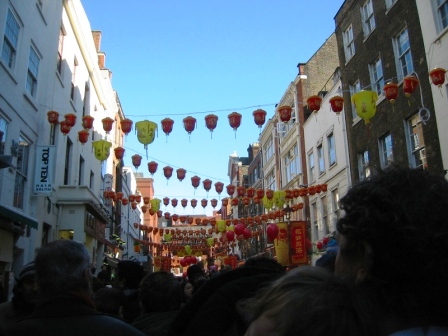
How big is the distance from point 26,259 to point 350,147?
14486 mm

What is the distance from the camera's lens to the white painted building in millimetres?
13227

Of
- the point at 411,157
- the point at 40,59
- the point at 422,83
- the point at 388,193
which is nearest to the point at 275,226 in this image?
the point at 411,157

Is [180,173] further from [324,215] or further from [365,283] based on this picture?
[365,283]

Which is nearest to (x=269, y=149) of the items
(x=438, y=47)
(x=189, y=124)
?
(x=189, y=124)

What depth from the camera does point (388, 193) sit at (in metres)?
1.56

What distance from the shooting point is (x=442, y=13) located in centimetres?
1367

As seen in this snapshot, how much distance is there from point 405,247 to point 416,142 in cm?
1487

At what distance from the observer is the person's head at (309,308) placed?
1240 millimetres

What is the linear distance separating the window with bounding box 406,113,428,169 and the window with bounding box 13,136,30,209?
42.2 feet

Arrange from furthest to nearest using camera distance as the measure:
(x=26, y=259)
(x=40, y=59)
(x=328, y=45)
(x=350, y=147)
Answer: (x=328, y=45) → (x=350, y=147) → (x=40, y=59) → (x=26, y=259)

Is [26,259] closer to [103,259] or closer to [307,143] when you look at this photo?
[103,259]

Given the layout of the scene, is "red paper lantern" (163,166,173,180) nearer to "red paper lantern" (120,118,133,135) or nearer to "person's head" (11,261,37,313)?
"red paper lantern" (120,118,133,135)

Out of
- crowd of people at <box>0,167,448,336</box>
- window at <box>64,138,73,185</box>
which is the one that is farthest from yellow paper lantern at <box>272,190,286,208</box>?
crowd of people at <box>0,167,448,336</box>

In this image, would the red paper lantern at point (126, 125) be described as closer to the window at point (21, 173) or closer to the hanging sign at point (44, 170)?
the hanging sign at point (44, 170)
